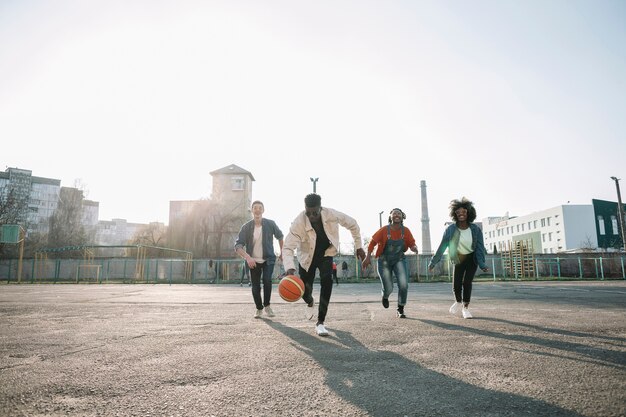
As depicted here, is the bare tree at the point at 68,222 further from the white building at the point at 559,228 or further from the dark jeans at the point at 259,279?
the white building at the point at 559,228

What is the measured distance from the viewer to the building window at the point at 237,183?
53.5 meters

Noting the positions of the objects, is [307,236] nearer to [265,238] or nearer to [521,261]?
[265,238]

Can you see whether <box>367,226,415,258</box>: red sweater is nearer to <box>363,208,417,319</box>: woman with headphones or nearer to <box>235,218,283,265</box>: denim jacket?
<box>363,208,417,319</box>: woman with headphones

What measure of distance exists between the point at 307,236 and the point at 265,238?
163 centimetres

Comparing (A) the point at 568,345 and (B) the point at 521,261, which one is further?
(B) the point at 521,261

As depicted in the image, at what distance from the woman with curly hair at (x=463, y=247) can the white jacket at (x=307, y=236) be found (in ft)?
6.86

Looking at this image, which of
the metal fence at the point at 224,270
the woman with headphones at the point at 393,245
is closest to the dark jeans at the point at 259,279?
the woman with headphones at the point at 393,245

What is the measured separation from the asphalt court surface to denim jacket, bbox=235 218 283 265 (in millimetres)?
1475

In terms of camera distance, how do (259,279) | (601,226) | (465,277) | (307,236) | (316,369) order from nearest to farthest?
(316,369) → (307,236) → (465,277) → (259,279) → (601,226)

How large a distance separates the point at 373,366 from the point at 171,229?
46.4 metres

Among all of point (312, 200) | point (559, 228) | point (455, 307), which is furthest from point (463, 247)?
point (559, 228)

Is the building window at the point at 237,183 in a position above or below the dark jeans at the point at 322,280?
above

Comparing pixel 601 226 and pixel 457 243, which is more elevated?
pixel 601 226

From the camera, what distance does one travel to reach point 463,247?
643cm
